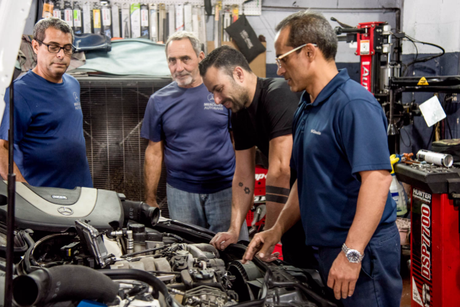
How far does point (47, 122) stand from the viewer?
8.02 ft

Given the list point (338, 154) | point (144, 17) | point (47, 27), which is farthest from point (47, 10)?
point (338, 154)

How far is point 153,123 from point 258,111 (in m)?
0.94

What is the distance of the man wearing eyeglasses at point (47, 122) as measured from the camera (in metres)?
2.40

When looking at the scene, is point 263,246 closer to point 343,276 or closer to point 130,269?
point 343,276

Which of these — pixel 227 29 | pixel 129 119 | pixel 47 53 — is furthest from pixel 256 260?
pixel 227 29

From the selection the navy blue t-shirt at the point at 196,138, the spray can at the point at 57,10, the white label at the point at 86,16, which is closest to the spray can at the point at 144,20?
the white label at the point at 86,16

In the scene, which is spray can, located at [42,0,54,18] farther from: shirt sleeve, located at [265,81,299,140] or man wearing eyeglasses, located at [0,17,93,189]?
shirt sleeve, located at [265,81,299,140]

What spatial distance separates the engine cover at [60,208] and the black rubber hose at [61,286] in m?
0.57

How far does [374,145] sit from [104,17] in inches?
177

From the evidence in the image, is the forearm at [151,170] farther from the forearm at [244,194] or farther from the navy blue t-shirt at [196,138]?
the forearm at [244,194]

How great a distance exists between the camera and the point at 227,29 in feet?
17.0

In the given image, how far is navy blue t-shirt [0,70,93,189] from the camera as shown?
2398 mm

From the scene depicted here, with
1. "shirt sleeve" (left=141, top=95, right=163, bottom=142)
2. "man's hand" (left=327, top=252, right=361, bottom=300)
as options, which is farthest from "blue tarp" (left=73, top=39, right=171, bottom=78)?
"man's hand" (left=327, top=252, right=361, bottom=300)

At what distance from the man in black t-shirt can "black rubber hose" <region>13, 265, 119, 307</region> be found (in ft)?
3.13
